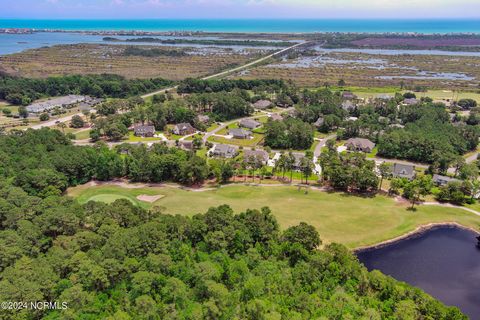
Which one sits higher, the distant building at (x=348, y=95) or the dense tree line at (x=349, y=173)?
the distant building at (x=348, y=95)

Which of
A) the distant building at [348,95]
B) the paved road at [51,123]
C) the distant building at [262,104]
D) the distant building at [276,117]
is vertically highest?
the distant building at [348,95]

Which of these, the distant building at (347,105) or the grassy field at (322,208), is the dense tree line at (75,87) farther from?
the grassy field at (322,208)

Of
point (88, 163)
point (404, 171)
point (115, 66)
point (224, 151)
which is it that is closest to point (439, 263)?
point (404, 171)

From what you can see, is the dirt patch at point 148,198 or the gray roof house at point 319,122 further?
the gray roof house at point 319,122

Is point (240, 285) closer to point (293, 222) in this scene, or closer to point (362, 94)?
point (293, 222)

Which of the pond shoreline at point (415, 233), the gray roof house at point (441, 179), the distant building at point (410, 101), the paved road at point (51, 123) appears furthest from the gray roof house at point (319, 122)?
the paved road at point (51, 123)

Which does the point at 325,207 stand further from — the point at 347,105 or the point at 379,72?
the point at 379,72

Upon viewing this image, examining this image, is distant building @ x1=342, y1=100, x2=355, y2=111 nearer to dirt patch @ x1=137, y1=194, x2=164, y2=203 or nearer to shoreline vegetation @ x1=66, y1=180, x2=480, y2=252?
shoreline vegetation @ x1=66, y1=180, x2=480, y2=252
